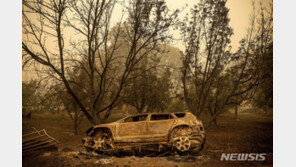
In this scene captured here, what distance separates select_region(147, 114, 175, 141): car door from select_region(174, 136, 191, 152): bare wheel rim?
→ 347 millimetres

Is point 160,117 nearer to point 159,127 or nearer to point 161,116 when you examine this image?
point 161,116

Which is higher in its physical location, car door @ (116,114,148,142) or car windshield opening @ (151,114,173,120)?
car windshield opening @ (151,114,173,120)

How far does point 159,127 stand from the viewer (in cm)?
486

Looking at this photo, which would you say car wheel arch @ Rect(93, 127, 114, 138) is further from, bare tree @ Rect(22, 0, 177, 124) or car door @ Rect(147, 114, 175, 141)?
car door @ Rect(147, 114, 175, 141)

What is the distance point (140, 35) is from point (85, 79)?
101 inches

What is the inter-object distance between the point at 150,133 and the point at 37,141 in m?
3.36

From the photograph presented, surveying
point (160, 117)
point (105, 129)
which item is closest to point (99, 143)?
point (105, 129)

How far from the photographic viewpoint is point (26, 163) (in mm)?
4754

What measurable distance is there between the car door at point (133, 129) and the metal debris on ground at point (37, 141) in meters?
2.06

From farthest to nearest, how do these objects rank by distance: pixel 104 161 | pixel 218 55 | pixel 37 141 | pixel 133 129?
pixel 218 55
pixel 37 141
pixel 133 129
pixel 104 161

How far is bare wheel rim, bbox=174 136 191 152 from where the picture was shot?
4.63m

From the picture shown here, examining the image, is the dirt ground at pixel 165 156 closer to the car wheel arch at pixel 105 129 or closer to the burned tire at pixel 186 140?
the burned tire at pixel 186 140

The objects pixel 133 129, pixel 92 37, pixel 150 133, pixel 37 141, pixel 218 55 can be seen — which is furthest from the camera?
pixel 218 55

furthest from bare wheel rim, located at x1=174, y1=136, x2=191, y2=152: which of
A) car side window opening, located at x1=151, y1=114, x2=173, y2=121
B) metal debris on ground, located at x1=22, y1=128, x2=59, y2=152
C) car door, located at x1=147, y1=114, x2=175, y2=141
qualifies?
metal debris on ground, located at x1=22, y1=128, x2=59, y2=152
